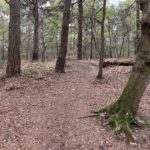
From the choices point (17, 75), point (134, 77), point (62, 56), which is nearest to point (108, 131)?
point (134, 77)

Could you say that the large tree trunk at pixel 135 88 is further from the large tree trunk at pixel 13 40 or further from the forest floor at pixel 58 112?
the large tree trunk at pixel 13 40

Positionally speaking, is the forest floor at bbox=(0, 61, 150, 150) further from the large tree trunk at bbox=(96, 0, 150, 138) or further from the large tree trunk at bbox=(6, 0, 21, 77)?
the large tree trunk at bbox=(6, 0, 21, 77)

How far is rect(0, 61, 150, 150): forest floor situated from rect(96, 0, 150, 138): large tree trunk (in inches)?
13.9

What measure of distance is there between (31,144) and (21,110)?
220 cm

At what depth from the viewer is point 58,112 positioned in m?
9.23

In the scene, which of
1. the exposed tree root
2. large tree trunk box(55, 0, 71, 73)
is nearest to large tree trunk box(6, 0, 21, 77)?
large tree trunk box(55, 0, 71, 73)

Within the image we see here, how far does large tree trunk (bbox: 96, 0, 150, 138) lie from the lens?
26.5 ft

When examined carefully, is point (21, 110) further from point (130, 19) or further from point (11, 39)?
point (130, 19)

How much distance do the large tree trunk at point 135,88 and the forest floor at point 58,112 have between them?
1.16 ft

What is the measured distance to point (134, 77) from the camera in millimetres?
8492

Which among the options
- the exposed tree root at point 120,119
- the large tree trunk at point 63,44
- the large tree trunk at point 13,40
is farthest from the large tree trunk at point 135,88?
the large tree trunk at point 63,44

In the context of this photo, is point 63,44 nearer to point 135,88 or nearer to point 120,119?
point 135,88

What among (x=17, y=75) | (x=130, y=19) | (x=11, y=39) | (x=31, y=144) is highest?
(x=130, y=19)

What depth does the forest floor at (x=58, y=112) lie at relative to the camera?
24.5 feet
